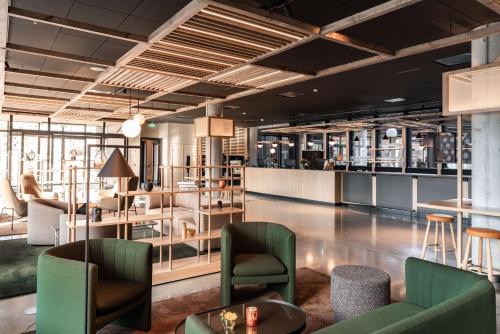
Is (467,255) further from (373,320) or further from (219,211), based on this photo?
(219,211)

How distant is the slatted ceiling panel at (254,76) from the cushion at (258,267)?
2.60 metres

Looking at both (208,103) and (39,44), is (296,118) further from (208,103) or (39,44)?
(39,44)

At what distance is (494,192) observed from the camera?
178 inches

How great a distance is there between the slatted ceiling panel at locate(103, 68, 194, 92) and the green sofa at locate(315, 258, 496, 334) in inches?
168

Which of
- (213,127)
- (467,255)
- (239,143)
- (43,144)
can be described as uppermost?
(239,143)

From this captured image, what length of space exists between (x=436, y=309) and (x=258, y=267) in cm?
193

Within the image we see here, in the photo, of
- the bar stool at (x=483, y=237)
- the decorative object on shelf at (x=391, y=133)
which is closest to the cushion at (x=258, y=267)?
the bar stool at (x=483, y=237)

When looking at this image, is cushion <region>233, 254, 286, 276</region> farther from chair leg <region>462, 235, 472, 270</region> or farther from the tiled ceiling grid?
chair leg <region>462, 235, 472, 270</region>

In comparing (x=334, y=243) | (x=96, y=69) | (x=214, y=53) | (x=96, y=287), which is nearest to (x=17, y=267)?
(x=96, y=287)

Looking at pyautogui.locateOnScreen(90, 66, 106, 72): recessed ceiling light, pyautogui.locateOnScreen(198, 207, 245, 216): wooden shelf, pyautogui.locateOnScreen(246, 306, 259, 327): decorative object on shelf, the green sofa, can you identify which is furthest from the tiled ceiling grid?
the green sofa

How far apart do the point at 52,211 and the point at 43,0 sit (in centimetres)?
347

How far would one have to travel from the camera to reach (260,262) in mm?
3621

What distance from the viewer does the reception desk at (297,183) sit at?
36.9 ft

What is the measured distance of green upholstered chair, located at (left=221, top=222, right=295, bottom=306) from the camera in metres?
3.54
